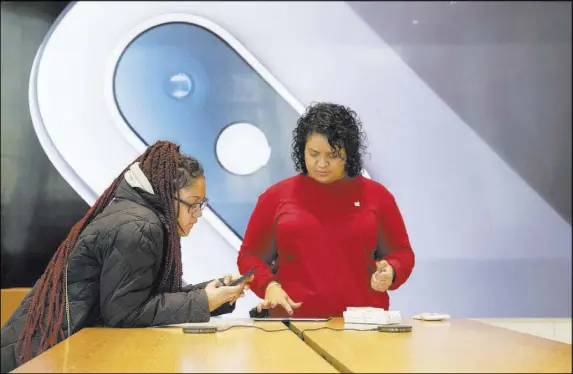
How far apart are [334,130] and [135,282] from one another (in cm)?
111

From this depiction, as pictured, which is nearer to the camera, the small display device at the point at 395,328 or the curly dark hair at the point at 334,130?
the small display device at the point at 395,328

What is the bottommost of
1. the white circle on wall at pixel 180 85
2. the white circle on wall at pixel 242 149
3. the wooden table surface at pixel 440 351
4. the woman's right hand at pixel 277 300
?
the wooden table surface at pixel 440 351

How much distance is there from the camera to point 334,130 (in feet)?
9.52

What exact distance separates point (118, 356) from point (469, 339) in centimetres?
96

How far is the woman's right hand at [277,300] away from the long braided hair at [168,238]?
1.25ft

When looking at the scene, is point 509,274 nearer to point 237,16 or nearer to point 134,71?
point 237,16

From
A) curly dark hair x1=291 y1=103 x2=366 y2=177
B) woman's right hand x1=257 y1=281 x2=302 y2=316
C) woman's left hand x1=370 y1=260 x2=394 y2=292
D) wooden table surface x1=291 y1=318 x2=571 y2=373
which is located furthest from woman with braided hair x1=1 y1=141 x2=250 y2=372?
curly dark hair x1=291 y1=103 x2=366 y2=177

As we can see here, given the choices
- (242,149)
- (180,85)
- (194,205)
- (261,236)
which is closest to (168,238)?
(194,205)

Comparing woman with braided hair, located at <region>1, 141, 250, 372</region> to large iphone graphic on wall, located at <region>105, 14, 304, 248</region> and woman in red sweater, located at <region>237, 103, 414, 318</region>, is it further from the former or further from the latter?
large iphone graphic on wall, located at <region>105, 14, 304, 248</region>

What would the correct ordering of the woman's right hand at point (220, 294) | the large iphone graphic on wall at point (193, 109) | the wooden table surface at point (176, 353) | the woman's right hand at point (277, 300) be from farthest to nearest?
the large iphone graphic on wall at point (193, 109) → the woman's right hand at point (277, 300) → the woman's right hand at point (220, 294) → the wooden table surface at point (176, 353)

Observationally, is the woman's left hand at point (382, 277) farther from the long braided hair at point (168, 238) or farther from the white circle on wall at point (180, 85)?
the white circle on wall at point (180, 85)

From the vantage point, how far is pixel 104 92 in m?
4.41

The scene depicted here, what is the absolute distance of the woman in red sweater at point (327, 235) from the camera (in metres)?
2.80

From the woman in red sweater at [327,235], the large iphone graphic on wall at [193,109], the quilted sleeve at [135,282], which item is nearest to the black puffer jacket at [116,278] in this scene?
the quilted sleeve at [135,282]
